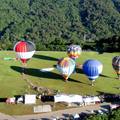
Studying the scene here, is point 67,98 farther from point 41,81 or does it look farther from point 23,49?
point 23,49

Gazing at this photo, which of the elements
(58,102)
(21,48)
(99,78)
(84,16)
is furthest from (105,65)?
(84,16)

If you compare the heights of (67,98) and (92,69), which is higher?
(92,69)

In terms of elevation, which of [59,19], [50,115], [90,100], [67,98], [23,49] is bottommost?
[50,115]

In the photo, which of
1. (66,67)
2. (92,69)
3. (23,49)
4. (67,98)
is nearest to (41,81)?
(66,67)

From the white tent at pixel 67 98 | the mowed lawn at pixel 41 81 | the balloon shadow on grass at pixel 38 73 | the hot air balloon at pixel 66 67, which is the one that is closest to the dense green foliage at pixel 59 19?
the mowed lawn at pixel 41 81

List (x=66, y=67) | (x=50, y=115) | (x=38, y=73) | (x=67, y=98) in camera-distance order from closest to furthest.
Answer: (x=50, y=115), (x=67, y=98), (x=66, y=67), (x=38, y=73)

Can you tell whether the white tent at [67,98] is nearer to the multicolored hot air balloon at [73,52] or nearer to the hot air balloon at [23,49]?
the hot air balloon at [23,49]

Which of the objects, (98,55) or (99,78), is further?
(98,55)

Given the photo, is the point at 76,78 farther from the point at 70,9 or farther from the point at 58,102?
the point at 70,9
